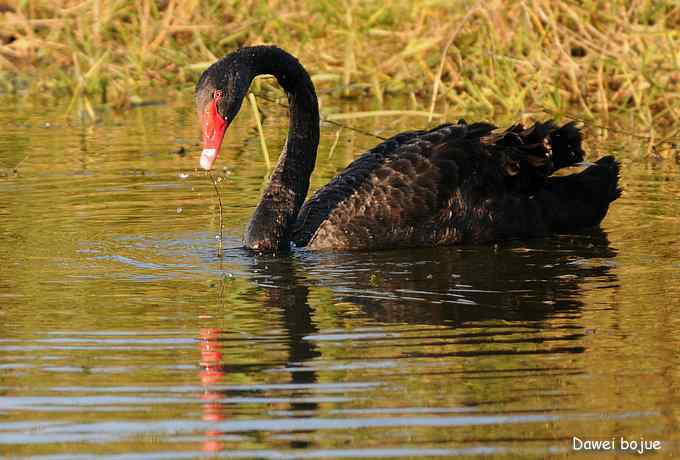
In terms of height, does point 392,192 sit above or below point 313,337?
above

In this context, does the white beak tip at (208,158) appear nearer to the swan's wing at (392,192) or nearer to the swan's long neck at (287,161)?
the swan's long neck at (287,161)

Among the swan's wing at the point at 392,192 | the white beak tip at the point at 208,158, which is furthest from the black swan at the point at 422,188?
the white beak tip at the point at 208,158

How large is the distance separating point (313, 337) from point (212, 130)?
1564mm

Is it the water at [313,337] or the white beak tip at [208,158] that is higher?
the white beak tip at [208,158]

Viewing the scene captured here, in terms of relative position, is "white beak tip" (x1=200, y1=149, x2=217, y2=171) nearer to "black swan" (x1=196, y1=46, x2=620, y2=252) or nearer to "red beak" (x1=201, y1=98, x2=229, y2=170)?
"red beak" (x1=201, y1=98, x2=229, y2=170)

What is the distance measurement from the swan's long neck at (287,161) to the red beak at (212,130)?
43 cm

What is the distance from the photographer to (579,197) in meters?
8.25

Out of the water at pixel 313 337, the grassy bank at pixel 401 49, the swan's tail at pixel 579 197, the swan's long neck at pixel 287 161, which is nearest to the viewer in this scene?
the water at pixel 313 337

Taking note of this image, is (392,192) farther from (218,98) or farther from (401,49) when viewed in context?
(401,49)

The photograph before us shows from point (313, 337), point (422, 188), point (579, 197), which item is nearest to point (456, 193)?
point (422, 188)

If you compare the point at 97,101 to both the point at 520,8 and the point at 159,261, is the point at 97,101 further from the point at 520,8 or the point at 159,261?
the point at 159,261

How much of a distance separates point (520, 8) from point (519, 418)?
7807mm

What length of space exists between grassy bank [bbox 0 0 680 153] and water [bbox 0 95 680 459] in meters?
2.21

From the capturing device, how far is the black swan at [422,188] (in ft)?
24.7
